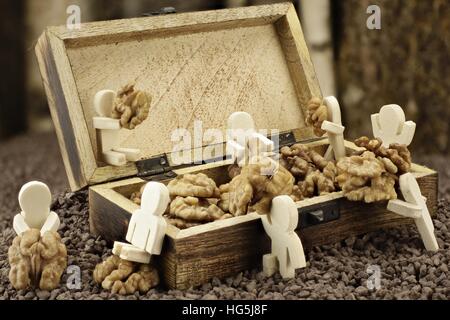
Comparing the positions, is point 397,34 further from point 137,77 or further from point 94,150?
point 94,150

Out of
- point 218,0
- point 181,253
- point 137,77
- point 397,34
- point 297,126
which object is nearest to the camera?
point 181,253

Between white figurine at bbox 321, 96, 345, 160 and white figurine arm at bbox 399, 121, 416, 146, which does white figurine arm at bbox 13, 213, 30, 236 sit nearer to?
white figurine at bbox 321, 96, 345, 160

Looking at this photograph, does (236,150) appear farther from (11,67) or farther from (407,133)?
(11,67)

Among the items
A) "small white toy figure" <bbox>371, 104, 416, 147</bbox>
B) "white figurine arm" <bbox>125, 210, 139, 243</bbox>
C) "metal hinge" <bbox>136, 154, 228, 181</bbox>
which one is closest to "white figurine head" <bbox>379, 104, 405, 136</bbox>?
"small white toy figure" <bbox>371, 104, 416, 147</bbox>

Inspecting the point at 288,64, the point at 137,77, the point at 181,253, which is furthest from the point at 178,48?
the point at 181,253

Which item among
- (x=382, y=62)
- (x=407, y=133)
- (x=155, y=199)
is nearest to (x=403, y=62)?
(x=382, y=62)
